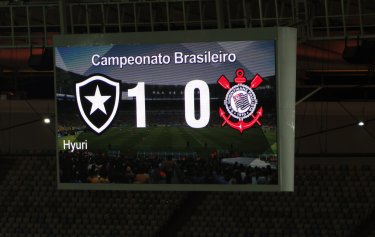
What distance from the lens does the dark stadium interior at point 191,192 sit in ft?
53.2

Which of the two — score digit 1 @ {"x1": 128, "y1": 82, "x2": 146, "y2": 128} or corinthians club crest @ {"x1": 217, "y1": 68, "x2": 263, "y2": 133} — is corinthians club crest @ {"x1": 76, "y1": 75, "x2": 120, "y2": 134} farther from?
corinthians club crest @ {"x1": 217, "y1": 68, "x2": 263, "y2": 133}

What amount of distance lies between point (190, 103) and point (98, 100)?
97 cm

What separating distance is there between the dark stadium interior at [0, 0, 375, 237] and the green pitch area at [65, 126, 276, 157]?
20.0 ft

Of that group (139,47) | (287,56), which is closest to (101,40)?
(139,47)

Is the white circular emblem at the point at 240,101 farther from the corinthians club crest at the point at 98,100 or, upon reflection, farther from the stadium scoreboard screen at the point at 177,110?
the corinthians club crest at the point at 98,100

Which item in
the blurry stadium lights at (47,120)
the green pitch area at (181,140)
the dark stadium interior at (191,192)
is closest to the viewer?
the green pitch area at (181,140)

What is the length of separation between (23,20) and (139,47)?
8.69 metres

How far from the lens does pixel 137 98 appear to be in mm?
9203

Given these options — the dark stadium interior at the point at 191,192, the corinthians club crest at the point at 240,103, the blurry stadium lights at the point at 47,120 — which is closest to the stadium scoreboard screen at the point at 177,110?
the corinthians club crest at the point at 240,103

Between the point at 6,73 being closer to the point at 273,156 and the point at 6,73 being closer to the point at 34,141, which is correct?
the point at 34,141

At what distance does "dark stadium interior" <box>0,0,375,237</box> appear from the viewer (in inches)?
638

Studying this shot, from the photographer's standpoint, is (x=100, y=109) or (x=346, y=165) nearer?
(x=100, y=109)

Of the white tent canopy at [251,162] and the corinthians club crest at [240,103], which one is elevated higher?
the corinthians club crest at [240,103]

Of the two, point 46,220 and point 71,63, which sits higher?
point 71,63
